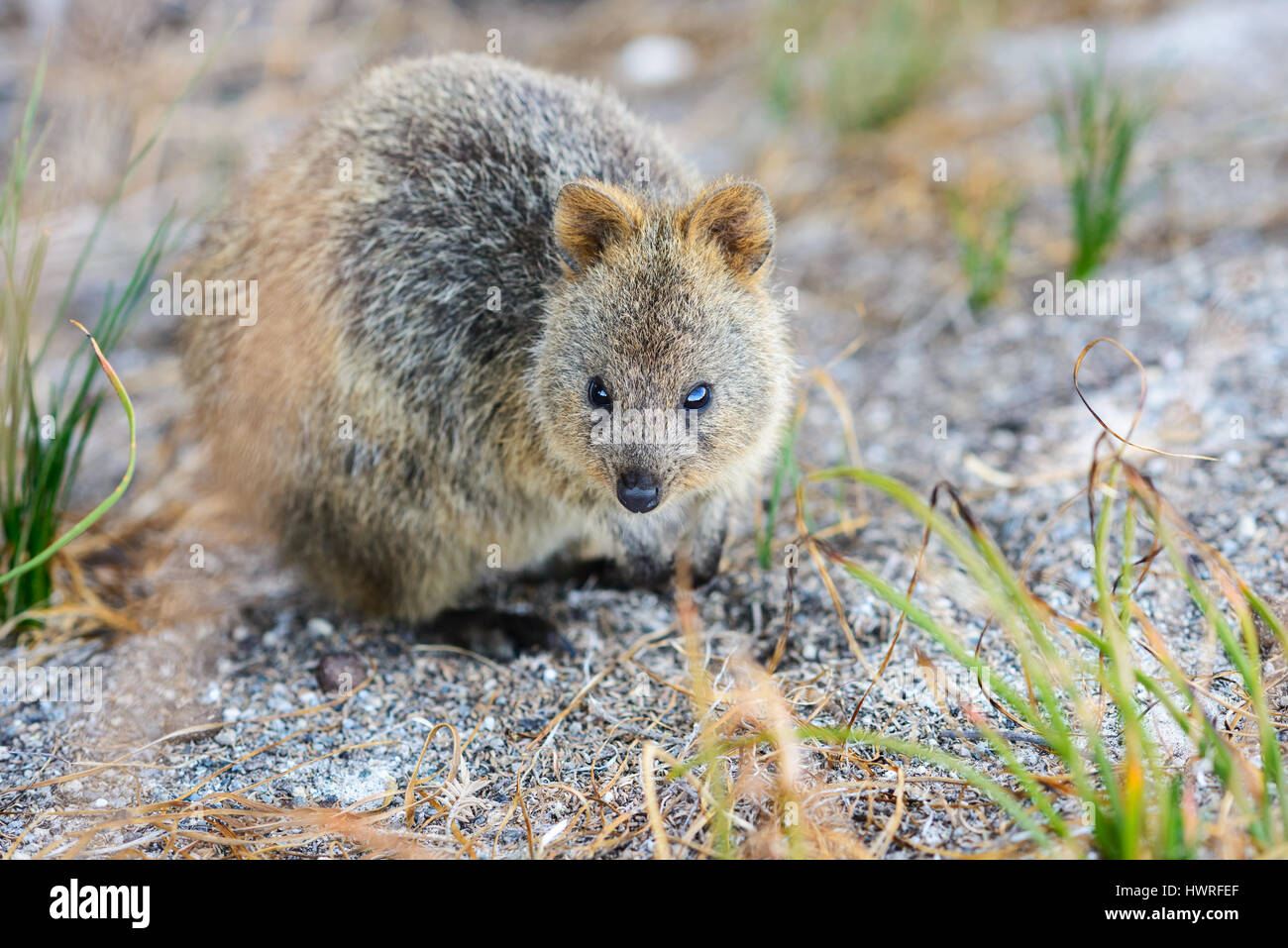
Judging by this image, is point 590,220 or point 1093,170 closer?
point 590,220

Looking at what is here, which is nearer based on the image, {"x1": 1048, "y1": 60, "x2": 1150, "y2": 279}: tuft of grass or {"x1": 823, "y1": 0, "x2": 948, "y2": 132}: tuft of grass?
{"x1": 1048, "y1": 60, "x2": 1150, "y2": 279}: tuft of grass

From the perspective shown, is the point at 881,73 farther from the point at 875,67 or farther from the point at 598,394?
the point at 598,394

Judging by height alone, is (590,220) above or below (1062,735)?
above

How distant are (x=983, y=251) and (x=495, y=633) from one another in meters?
3.47

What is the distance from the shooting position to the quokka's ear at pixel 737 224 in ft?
10.9

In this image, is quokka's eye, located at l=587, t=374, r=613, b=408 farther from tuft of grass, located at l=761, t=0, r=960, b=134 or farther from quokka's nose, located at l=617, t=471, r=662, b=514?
tuft of grass, located at l=761, t=0, r=960, b=134

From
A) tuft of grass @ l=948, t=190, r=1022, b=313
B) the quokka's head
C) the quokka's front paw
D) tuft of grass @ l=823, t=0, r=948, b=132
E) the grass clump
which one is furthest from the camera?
tuft of grass @ l=823, t=0, r=948, b=132

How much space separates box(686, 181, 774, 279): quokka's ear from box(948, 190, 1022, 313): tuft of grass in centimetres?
209

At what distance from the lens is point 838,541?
4.31 metres

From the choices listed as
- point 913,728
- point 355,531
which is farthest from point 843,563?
point 355,531

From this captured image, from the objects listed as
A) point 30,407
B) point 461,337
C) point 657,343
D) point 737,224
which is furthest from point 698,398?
point 30,407

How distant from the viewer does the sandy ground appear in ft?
10.5

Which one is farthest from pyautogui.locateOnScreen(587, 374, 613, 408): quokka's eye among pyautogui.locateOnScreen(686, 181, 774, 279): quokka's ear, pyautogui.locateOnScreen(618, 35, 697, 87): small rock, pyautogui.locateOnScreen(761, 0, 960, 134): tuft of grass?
pyautogui.locateOnScreen(618, 35, 697, 87): small rock
